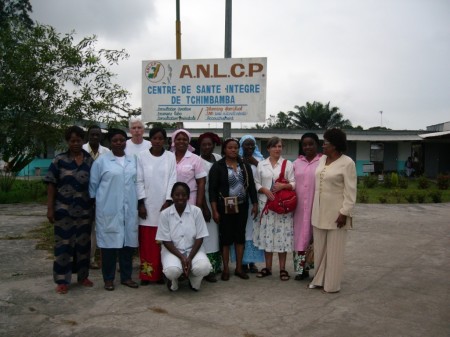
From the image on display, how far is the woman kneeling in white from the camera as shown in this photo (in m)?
4.84

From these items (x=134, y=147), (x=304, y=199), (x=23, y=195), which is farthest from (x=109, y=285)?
(x=23, y=195)

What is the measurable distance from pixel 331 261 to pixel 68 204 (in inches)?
111

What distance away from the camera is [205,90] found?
7.65 m

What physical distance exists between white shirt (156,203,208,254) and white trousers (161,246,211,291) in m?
0.14

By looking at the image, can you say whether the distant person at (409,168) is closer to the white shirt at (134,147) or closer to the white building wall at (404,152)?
the white building wall at (404,152)

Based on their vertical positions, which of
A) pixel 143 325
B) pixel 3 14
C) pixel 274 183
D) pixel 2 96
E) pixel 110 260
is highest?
pixel 3 14

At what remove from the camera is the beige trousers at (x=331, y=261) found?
4.93 metres

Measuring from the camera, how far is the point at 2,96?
37.0 ft

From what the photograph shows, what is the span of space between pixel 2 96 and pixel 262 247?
28.3 ft

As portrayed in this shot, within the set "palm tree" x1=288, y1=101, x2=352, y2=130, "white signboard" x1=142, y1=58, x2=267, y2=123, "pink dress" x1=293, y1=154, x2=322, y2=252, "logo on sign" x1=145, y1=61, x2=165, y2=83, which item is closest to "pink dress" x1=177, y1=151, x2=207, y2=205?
"pink dress" x1=293, y1=154, x2=322, y2=252

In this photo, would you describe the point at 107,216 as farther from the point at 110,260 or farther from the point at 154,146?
the point at 154,146

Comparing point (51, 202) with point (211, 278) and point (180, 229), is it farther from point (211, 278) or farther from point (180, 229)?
point (211, 278)

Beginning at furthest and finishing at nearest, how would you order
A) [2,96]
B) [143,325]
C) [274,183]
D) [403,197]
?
[403,197] → [2,96] → [274,183] → [143,325]

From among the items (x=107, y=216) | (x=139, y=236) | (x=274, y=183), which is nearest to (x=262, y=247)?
(x=274, y=183)
